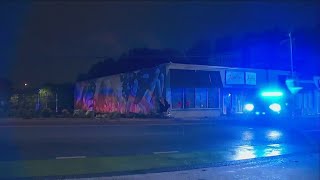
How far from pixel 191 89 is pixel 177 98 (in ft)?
5.21

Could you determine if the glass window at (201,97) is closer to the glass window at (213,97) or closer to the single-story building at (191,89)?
the single-story building at (191,89)

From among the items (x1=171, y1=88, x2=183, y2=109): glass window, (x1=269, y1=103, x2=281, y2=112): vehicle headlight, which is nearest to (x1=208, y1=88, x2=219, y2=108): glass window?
(x1=171, y1=88, x2=183, y2=109): glass window

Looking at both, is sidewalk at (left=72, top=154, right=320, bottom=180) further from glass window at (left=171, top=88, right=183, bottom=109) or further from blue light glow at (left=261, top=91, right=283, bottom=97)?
glass window at (left=171, top=88, right=183, bottom=109)

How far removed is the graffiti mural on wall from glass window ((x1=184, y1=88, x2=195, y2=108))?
7.07 ft

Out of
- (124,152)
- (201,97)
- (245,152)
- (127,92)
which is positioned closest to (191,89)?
(201,97)

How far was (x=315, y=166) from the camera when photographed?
11.4 meters

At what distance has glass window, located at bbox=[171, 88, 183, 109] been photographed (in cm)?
3708

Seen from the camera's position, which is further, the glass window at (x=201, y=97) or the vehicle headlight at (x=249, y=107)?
the glass window at (x=201, y=97)

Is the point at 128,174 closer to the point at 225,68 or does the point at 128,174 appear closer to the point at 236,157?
the point at 236,157

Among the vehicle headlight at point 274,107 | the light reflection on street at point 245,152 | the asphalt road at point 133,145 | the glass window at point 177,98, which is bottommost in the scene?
the light reflection on street at point 245,152

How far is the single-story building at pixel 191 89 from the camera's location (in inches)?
1463

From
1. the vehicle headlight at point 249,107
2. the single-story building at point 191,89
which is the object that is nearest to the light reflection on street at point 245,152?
the vehicle headlight at point 249,107

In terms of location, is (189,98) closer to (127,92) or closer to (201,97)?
(201,97)

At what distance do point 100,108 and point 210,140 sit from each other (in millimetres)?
32029
